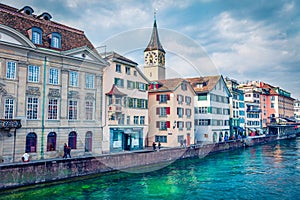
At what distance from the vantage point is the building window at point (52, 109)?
29.7m

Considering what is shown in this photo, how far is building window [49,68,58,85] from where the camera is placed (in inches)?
1179

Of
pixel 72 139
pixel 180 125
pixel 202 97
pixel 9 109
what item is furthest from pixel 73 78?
pixel 202 97

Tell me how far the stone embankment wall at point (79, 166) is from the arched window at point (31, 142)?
126 inches

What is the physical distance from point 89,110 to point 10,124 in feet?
32.3

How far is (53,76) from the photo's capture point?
3023 centimetres

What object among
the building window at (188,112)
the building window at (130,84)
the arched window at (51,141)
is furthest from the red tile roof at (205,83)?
the arched window at (51,141)

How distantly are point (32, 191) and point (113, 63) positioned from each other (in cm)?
1978

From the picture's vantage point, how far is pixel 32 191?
22.2m

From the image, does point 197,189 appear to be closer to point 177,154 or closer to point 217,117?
point 177,154

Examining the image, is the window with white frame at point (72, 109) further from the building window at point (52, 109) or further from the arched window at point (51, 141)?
the arched window at point (51, 141)

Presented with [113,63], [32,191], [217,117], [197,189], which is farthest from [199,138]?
[32,191]

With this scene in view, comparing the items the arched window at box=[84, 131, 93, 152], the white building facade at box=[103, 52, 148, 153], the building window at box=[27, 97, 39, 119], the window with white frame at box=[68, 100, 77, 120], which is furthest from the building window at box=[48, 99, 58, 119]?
the white building facade at box=[103, 52, 148, 153]

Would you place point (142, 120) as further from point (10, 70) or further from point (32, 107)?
point (10, 70)

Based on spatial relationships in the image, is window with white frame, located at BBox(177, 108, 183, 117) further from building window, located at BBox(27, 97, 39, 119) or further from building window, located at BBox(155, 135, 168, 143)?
building window, located at BBox(27, 97, 39, 119)
